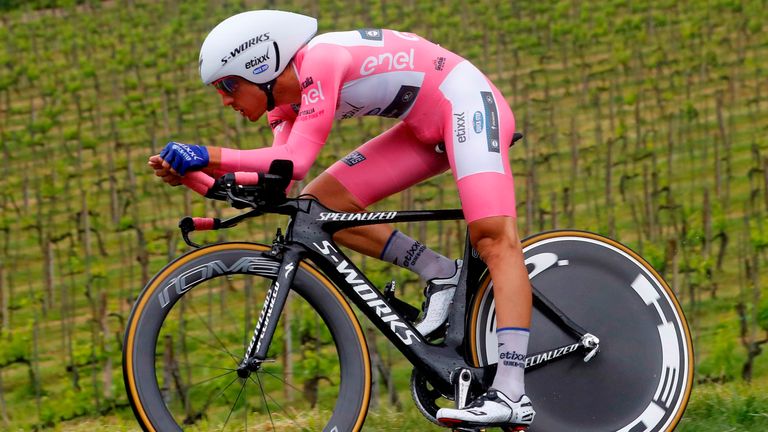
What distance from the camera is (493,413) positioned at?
470 cm

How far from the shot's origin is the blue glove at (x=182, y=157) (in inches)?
170

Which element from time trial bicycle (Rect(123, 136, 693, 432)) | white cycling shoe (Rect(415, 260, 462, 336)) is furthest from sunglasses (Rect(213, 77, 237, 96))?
white cycling shoe (Rect(415, 260, 462, 336))

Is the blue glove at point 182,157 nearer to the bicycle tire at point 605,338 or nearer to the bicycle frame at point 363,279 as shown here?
the bicycle frame at point 363,279

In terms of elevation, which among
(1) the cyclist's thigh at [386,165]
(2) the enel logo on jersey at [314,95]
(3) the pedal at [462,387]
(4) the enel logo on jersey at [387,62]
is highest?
(4) the enel logo on jersey at [387,62]

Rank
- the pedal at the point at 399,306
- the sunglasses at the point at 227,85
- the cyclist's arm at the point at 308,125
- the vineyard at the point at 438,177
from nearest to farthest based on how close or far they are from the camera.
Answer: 1. the cyclist's arm at the point at 308,125
2. the sunglasses at the point at 227,85
3. the pedal at the point at 399,306
4. the vineyard at the point at 438,177

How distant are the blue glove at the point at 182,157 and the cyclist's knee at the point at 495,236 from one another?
1.18 meters

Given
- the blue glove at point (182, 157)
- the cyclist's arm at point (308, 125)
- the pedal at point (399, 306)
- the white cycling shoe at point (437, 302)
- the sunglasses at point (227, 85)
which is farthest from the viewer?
the white cycling shoe at point (437, 302)

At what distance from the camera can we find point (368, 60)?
191 inches

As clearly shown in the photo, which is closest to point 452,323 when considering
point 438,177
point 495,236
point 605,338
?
point 495,236

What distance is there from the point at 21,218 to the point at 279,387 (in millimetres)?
5130

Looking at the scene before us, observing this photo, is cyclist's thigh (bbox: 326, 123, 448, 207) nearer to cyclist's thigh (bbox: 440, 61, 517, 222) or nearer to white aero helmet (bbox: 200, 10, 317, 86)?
cyclist's thigh (bbox: 440, 61, 517, 222)

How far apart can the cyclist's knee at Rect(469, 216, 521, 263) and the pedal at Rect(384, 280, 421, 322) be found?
1.41ft

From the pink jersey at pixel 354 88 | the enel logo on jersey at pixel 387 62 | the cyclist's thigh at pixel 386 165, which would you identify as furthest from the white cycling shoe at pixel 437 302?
the enel logo on jersey at pixel 387 62

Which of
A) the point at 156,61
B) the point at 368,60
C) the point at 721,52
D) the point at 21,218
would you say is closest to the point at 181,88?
the point at 156,61
